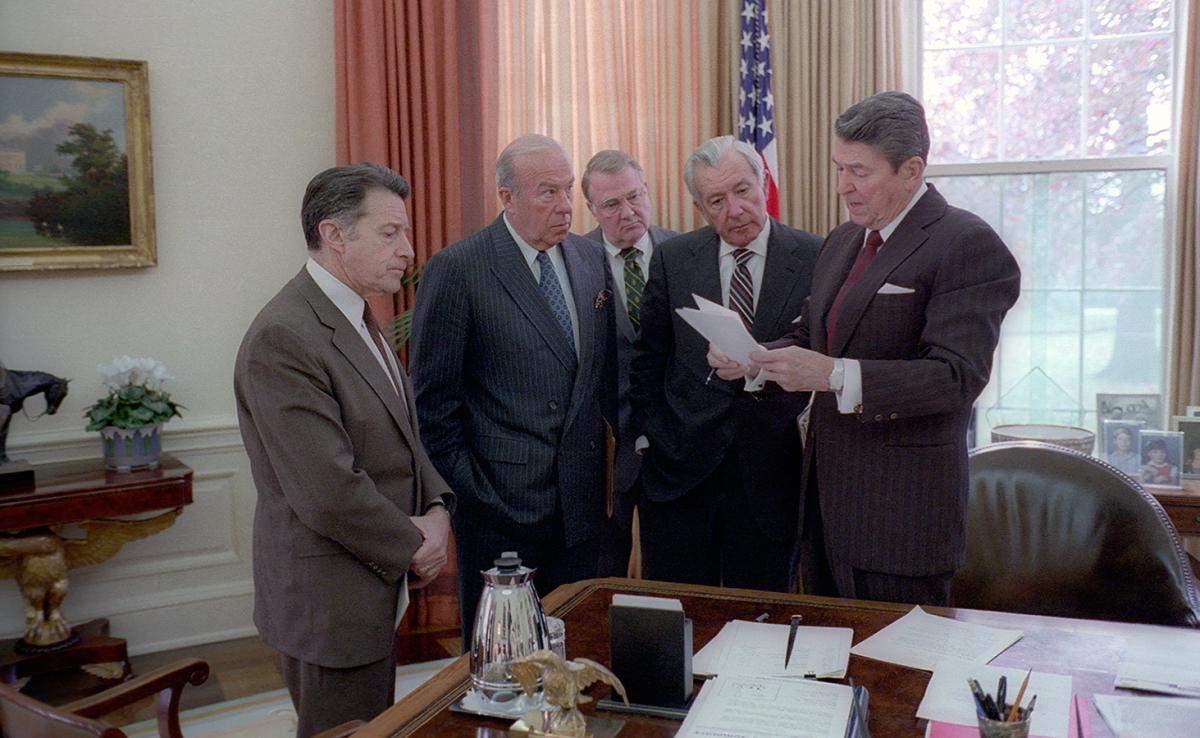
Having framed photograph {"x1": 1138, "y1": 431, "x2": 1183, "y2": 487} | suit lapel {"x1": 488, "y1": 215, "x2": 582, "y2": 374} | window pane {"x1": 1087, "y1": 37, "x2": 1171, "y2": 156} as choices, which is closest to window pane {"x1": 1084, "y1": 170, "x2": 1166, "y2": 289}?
window pane {"x1": 1087, "y1": 37, "x2": 1171, "y2": 156}

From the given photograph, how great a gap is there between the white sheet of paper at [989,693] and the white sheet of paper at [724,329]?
94 cm

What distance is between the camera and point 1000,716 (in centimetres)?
130

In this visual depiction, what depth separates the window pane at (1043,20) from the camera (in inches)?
177

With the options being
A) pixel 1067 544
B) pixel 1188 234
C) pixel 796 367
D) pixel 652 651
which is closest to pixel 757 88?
pixel 1188 234

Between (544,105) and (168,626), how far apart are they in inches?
114

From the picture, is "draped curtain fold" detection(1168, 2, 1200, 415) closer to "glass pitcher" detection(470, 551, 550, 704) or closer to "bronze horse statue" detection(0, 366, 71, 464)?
"glass pitcher" detection(470, 551, 550, 704)

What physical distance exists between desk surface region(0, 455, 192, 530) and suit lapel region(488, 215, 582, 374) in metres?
1.98

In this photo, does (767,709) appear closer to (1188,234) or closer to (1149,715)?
(1149,715)

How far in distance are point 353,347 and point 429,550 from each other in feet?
1.52

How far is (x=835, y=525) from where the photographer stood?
2264 mm

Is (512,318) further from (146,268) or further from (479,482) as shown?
(146,268)

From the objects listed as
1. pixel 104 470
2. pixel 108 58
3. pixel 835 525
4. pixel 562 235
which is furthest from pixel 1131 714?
pixel 108 58

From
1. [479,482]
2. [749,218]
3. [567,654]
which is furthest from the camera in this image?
[749,218]

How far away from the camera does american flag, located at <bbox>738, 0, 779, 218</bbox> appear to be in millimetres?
4645
